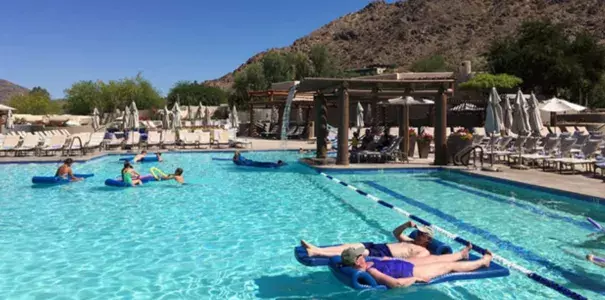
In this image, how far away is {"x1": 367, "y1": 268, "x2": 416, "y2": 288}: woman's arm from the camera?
4430 mm

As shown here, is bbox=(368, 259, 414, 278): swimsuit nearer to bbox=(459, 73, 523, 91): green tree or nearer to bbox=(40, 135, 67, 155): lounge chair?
bbox=(40, 135, 67, 155): lounge chair

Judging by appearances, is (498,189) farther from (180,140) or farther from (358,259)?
(180,140)

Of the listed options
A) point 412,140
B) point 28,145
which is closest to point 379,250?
point 412,140

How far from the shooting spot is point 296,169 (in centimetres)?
1452

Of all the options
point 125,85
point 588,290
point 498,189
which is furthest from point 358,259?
point 125,85

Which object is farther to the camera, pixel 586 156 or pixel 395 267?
pixel 586 156

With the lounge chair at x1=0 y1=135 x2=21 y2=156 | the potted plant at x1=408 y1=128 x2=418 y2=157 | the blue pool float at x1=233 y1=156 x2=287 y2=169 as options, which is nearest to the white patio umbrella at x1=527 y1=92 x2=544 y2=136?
the potted plant at x1=408 y1=128 x2=418 y2=157

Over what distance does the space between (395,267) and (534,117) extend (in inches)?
458

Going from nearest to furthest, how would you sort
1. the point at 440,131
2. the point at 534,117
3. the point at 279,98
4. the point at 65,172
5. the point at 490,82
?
the point at 65,172 → the point at 440,131 → the point at 534,117 → the point at 279,98 → the point at 490,82

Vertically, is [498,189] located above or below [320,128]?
below

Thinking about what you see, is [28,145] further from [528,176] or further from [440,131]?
[528,176]

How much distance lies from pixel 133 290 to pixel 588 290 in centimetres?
440

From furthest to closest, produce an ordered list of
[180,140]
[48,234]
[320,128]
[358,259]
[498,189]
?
[180,140] → [320,128] → [498,189] → [48,234] → [358,259]

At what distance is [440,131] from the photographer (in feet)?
45.0
